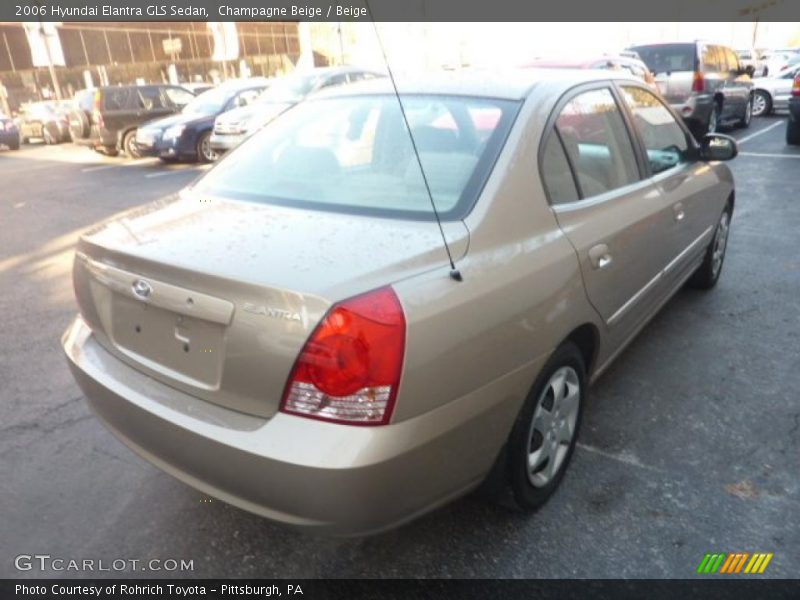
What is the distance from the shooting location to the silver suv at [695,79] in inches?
424

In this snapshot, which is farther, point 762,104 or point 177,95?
point 177,95

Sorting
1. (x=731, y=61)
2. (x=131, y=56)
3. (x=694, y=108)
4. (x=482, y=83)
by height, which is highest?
(x=131, y=56)

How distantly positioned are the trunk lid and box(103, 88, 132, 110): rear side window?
14428 millimetres

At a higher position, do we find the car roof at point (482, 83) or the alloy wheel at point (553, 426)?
the car roof at point (482, 83)

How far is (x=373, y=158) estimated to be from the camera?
2.51m

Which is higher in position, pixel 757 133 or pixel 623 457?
pixel 623 457

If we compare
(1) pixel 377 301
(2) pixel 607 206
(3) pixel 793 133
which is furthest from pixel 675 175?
(3) pixel 793 133

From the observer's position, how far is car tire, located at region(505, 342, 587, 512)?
2.20m

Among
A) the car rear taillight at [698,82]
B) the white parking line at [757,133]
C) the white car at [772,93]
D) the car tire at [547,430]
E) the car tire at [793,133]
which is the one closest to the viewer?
the car tire at [547,430]

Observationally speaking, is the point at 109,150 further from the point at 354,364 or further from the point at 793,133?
the point at 354,364

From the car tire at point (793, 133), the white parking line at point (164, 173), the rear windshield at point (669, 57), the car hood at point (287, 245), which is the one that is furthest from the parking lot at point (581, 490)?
Answer: the car tire at point (793, 133)

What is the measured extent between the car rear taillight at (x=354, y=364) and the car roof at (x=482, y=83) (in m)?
1.27

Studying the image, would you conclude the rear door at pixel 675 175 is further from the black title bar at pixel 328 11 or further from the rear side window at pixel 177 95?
the rear side window at pixel 177 95

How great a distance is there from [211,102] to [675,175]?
1181cm
